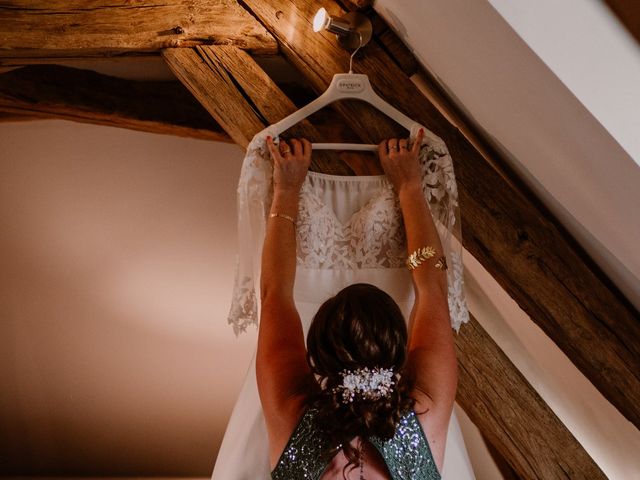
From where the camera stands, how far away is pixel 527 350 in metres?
2.51

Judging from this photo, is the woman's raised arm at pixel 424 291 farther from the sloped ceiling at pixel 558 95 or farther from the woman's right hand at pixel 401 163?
the sloped ceiling at pixel 558 95

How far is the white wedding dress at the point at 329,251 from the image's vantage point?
1755 millimetres

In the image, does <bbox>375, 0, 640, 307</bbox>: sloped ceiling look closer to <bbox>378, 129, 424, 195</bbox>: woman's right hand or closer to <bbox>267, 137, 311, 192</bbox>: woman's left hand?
<bbox>378, 129, 424, 195</bbox>: woman's right hand

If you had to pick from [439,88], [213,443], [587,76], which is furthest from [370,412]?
[213,443]

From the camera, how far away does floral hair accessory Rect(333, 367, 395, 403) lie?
1.25 m

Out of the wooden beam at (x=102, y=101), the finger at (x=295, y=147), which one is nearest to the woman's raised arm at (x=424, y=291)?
the finger at (x=295, y=147)

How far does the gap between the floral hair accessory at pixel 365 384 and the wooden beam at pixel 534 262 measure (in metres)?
0.83

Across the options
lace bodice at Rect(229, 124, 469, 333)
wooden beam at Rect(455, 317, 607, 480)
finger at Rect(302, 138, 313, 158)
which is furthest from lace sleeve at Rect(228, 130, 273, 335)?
wooden beam at Rect(455, 317, 607, 480)

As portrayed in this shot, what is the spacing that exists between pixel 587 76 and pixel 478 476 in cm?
252

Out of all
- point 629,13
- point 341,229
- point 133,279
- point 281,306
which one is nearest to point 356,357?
point 281,306

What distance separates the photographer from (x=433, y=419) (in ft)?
4.40

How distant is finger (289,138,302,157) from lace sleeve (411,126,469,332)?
32cm

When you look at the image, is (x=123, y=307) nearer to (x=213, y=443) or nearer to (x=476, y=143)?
(x=213, y=443)

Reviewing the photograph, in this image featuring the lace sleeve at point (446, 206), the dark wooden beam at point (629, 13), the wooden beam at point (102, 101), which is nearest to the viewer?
the dark wooden beam at point (629, 13)
